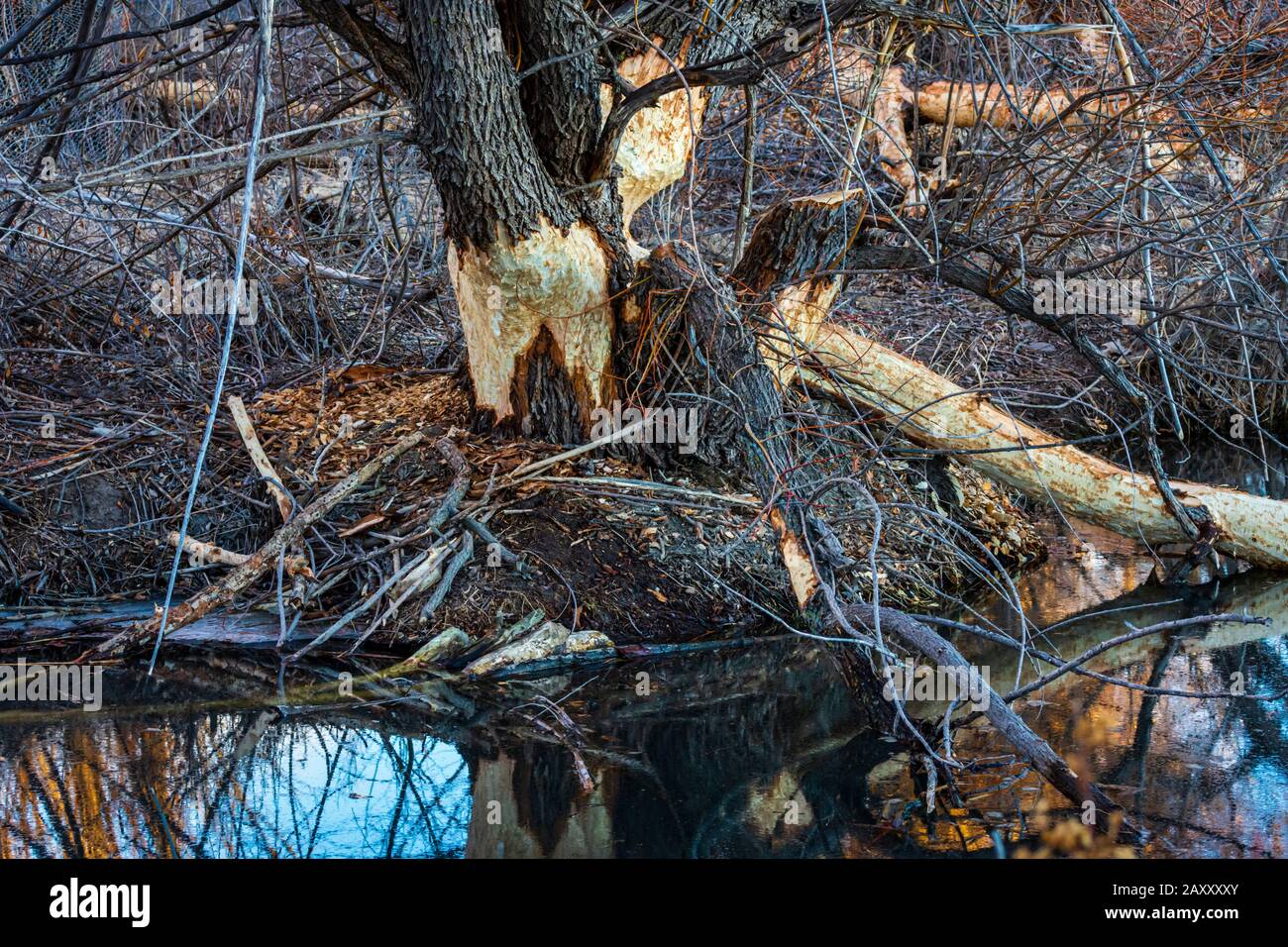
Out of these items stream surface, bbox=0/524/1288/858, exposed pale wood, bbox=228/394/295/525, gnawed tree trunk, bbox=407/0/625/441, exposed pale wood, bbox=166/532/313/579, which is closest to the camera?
stream surface, bbox=0/524/1288/858

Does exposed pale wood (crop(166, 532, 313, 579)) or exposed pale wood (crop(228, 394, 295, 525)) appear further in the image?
exposed pale wood (crop(228, 394, 295, 525))

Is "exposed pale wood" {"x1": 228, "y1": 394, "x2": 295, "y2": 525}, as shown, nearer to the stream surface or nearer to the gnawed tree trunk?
the stream surface

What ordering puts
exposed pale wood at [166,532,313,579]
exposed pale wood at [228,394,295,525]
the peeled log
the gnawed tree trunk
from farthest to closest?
the peeled log
exposed pale wood at [228,394,295,525]
exposed pale wood at [166,532,313,579]
the gnawed tree trunk

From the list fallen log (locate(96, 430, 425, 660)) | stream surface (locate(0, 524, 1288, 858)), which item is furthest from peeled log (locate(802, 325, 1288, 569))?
fallen log (locate(96, 430, 425, 660))

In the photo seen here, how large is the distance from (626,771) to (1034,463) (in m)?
2.90

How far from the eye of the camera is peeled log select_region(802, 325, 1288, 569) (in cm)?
582

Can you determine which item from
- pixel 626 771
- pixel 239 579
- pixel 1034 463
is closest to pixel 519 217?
pixel 239 579

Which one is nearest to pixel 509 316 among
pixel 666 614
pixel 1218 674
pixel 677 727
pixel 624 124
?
pixel 624 124

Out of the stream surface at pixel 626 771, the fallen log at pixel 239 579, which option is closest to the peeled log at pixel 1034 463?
the stream surface at pixel 626 771

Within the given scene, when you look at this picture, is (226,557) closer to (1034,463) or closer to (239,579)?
(239,579)

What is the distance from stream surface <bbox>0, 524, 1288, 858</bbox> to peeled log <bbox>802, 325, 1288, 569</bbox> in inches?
43.2
